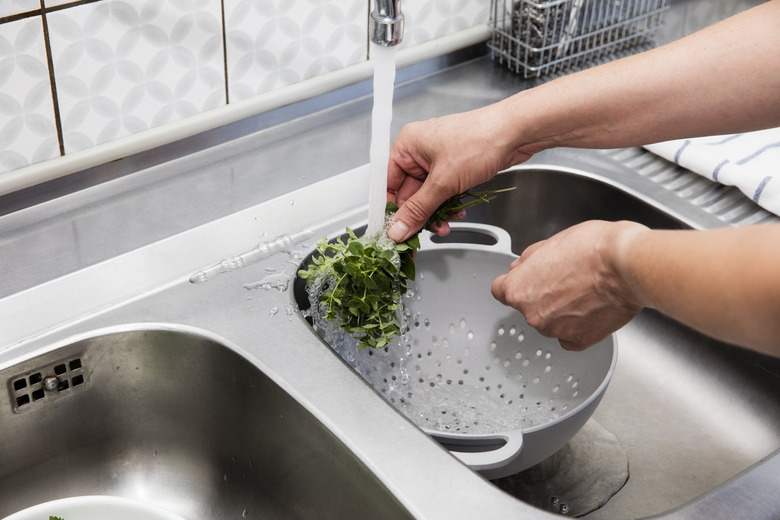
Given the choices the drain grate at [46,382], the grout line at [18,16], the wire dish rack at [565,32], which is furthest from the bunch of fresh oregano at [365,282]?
the wire dish rack at [565,32]

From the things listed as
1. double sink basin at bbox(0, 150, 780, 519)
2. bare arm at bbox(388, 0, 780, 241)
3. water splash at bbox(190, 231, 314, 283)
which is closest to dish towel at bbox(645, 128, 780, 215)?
double sink basin at bbox(0, 150, 780, 519)

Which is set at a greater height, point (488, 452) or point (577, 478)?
point (488, 452)

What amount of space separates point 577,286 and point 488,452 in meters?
0.16

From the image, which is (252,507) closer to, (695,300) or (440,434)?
(440,434)

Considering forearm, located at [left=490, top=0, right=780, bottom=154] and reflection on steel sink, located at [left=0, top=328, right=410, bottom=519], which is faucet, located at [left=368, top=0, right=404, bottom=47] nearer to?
forearm, located at [left=490, top=0, right=780, bottom=154]

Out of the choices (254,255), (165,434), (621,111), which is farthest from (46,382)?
(621,111)

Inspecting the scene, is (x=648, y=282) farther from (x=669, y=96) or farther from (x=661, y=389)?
(x=661, y=389)

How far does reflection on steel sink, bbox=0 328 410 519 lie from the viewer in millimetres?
761

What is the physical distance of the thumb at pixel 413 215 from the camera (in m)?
0.83

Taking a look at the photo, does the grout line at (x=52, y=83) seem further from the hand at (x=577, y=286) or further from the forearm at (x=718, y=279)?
the forearm at (x=718, y=279)

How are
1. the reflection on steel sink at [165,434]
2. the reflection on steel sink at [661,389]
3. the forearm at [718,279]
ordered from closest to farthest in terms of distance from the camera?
the forearm at [718,279] → the reflection on steel sink at [165,434] → the reflection on steel sink at [661,389]

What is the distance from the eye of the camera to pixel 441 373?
3.06 ft

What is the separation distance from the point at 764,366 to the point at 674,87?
1.12 ft

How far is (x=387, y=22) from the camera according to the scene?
674mm
